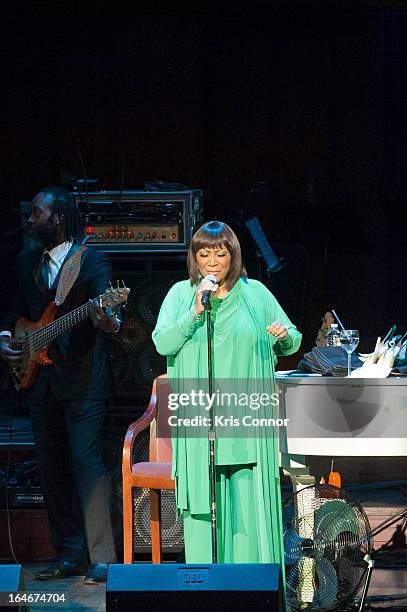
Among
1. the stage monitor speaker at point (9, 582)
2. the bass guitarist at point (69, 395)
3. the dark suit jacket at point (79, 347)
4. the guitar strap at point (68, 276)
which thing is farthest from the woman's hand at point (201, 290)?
the guitar strap at point (68, 276)

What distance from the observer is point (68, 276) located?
5180 millimetres

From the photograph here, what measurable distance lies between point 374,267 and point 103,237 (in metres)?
2.20

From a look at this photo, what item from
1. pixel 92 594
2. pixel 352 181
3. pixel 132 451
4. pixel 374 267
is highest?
pixel 352 181

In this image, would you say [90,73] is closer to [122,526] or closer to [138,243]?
[138,243]

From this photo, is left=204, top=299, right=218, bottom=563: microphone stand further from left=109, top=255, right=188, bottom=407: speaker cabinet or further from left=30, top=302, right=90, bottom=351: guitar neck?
left=109, top=255, right=188, bottom=407: speaker cabinet

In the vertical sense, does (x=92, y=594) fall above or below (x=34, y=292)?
below

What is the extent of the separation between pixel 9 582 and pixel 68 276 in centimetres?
233

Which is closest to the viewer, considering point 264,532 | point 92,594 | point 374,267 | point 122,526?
point 264,532

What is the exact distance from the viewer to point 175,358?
404 cm

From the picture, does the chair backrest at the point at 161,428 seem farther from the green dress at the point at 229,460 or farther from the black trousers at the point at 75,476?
the green dress at the point at 229,460

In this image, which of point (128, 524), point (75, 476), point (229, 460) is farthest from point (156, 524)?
point (229, 460)

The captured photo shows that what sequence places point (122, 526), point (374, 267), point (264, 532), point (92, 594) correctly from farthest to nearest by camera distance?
point (374, 267) → point (122, 526) → point (92, 594) → point (264, 532)

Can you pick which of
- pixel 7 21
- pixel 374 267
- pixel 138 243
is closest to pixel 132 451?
pixel 138 243

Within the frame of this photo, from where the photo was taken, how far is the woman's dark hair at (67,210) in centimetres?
527
